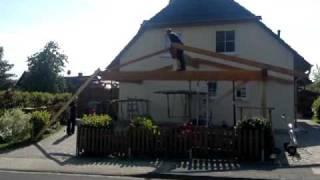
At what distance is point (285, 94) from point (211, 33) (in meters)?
5.06

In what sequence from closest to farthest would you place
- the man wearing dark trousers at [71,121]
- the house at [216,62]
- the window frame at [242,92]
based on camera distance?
the man wearing dark trousers at [71,121], the house at [216,62], the window frame at [242,92]

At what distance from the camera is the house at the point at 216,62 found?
25500 mm

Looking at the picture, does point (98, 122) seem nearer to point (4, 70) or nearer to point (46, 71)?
point (46, 71)

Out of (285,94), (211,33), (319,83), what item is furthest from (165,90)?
(319,83)

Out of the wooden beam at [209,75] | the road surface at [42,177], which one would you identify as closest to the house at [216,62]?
the wooden beam at [209,75]

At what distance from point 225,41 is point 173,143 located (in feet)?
38.4

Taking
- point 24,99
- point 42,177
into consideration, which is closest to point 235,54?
point 24,99

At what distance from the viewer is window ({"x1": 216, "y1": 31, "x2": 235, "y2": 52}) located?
88.0 ft

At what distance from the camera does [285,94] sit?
25.5 metres

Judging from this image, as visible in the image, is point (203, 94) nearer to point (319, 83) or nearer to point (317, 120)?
point (317, 120)

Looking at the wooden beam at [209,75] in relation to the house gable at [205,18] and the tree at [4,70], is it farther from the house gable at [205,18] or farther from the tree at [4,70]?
the tree at [4,70]

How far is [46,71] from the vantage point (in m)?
58.5

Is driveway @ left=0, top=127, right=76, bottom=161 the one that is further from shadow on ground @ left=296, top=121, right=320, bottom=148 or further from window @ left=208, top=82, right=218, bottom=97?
shadow on ground @ left=296, top=121, right=320, bottom=148

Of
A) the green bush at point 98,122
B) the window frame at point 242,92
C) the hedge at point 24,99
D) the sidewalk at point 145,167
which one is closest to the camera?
the sidewalk at point 145,167
